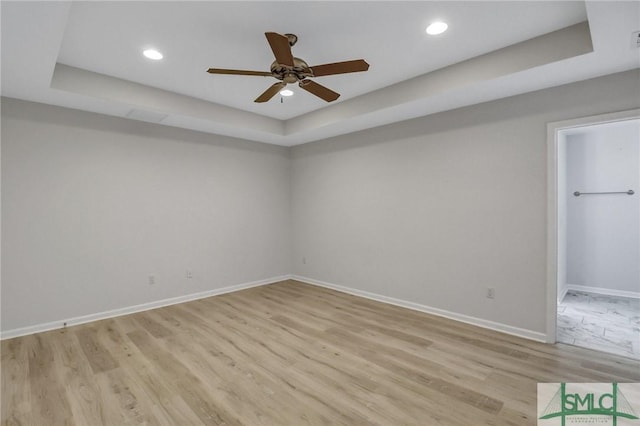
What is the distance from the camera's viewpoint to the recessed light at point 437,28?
7.86 ft

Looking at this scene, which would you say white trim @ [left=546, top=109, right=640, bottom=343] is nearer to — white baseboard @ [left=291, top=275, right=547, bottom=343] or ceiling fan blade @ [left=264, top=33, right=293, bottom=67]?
white baseboard @ [left=291, top=275, right=547, bottom=343]

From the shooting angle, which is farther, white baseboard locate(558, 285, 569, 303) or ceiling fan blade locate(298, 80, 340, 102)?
white baseboard locate(558, 285, 569, 303)

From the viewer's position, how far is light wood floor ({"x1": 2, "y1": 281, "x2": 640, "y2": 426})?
2.01m

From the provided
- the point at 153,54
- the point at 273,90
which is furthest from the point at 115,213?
the point at 273,90

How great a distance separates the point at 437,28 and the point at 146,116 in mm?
3505

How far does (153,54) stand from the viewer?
2.83 meters

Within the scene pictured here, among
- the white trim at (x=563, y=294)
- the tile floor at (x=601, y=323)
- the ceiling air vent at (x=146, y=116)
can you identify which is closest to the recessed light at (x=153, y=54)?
the ceiling air vent at (x=146, y=116)

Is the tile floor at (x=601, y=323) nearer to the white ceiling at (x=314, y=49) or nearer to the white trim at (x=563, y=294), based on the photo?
the white trim at (x=563, y=294)

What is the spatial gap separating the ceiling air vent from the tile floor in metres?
5.24

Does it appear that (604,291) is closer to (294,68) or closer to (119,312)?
(294,68)

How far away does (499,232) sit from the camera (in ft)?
11.0

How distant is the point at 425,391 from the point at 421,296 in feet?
6.16

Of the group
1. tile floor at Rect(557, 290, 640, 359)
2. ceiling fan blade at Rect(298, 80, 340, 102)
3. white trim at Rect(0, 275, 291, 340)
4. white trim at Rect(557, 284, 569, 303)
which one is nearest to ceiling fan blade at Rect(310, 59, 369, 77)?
ceiling fan blade at Rect(298, 80, 340, 102)

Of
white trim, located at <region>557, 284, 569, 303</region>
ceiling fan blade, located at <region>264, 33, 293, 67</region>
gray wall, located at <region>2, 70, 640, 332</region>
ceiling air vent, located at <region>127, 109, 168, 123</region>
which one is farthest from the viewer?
white trim, located at <region>557, 284, 569, 303</region>
